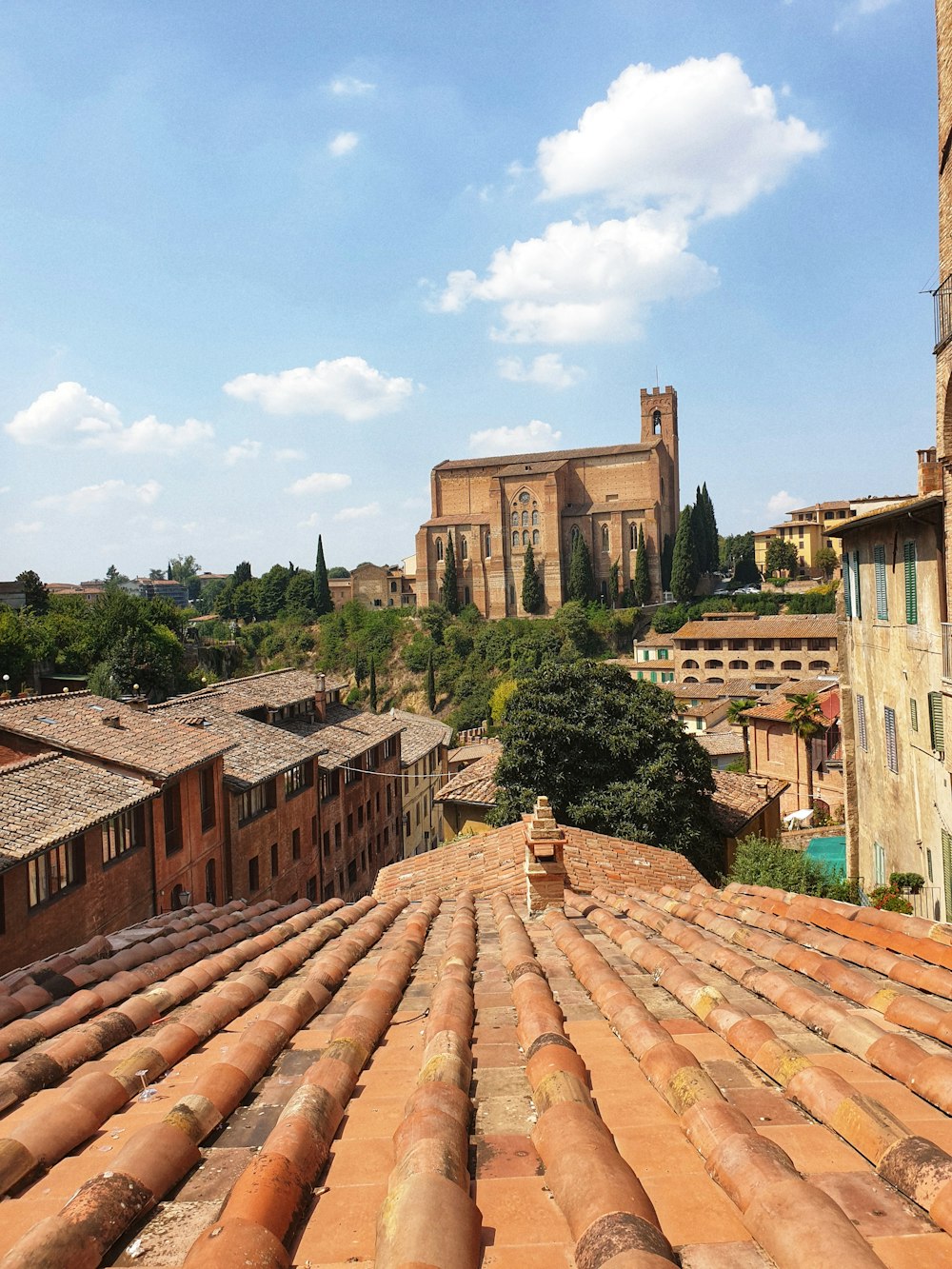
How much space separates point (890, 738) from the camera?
Result: 17.0 meters

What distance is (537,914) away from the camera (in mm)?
8820

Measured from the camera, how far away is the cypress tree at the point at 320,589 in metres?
101

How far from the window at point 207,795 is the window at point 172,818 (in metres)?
1.06

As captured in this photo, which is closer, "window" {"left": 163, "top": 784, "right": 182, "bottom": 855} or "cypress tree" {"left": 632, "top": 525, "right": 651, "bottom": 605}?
"window" {"left": 163, "top": 784, "right": 182, "bottom": 855}

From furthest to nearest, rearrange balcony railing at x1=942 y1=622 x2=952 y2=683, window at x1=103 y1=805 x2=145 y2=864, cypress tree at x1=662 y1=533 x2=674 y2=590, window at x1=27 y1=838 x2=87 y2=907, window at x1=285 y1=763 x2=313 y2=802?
cypress tree at x1=662 y1=533 x2=674 y2=590 → window at x1=285 y1=763 x2=313 y2=802 → window at x1=103 y1=805 x2=145 y2=864 → window at x1=27 y1=838 x2=87 y2=907 → balcony railing at x1=942 y1=622 x2=952 y2=683

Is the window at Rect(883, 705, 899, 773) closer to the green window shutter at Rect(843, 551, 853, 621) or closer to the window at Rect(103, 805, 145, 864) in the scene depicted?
the green window shutter at Rect(843, 551, 853, 621)

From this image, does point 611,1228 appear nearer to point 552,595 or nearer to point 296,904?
point 296,904

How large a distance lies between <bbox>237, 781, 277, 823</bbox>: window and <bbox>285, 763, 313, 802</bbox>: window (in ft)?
2.81

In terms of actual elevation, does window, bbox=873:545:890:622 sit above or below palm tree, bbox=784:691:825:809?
above

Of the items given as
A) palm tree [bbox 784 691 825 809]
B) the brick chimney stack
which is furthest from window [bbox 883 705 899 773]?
palm tree [bbox 784 691 825 809]

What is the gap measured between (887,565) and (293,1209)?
16608 millimetres

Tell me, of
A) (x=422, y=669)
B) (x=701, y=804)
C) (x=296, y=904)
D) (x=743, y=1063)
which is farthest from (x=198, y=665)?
(x=743, y=1063)

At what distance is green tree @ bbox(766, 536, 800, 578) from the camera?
303 ft

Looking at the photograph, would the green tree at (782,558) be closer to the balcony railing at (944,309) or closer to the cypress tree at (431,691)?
the cypress tree at (431,691)
